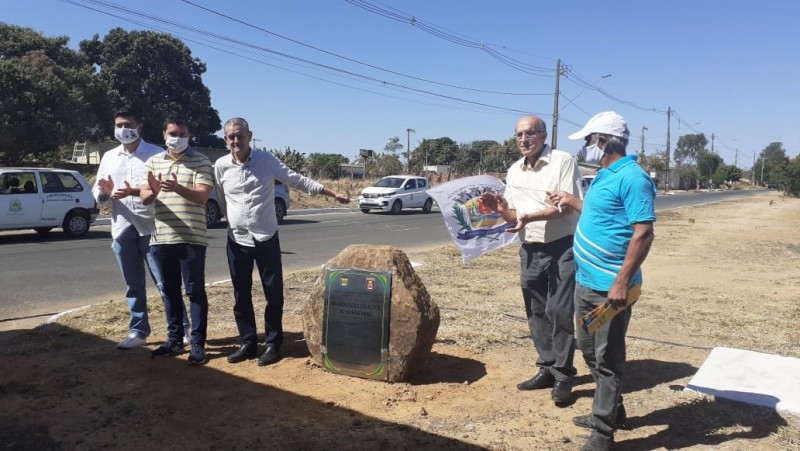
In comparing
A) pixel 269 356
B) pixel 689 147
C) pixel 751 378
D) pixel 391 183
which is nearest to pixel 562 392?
pixel 751 378

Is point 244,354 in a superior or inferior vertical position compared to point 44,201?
inferior

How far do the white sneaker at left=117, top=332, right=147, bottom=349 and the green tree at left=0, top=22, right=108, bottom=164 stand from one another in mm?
27536

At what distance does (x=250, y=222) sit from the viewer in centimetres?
456

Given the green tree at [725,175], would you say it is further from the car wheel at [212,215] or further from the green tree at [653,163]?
the car wheel at [212,215]

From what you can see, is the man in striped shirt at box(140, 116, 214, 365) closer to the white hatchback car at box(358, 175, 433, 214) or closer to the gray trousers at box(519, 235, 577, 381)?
the gray trousers at box(519, 235, 577, 381)

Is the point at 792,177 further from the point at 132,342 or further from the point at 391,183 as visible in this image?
the point at 132,342

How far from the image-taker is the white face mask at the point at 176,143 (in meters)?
4.65

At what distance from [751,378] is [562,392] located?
1584mm

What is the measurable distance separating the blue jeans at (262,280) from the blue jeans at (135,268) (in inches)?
27.2

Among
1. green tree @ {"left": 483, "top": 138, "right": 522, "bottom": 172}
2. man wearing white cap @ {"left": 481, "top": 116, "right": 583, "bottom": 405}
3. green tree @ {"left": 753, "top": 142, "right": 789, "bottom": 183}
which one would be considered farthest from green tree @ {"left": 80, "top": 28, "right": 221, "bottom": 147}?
green tree @ {"left": 753, "top": 142, "right": 789, "bottom": 183}

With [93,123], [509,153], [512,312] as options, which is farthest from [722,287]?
[509,153]

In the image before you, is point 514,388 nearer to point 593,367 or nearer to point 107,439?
point 593,367

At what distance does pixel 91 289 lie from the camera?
806 centimetres

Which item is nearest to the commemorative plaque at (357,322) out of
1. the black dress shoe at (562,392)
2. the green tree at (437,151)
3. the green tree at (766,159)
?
the black dress shoe at (562,392)
